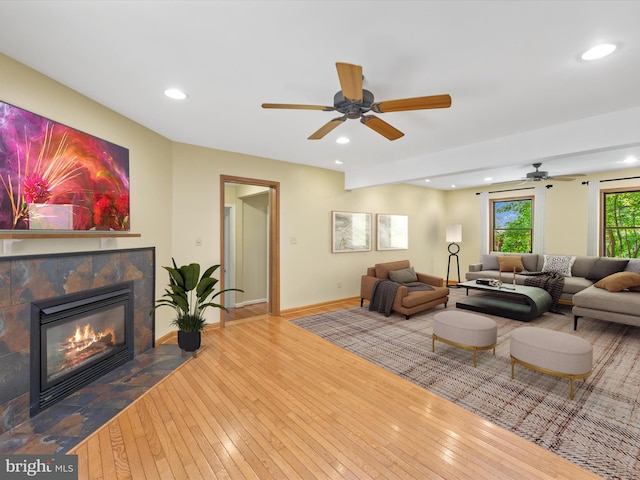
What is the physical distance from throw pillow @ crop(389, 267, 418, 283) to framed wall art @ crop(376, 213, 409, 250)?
1.14 meters

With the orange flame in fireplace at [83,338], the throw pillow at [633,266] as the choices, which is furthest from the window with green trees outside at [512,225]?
the orange flame in fireplace at [83,338]

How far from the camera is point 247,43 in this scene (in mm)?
1868

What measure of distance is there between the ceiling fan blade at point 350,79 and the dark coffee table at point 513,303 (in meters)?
4.36

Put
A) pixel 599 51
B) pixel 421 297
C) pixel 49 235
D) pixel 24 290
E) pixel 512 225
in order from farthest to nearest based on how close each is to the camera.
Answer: pixel 512 225 → pixel 421 297 → pixel 49 235 → pixel 24 290 → pixel 599 51

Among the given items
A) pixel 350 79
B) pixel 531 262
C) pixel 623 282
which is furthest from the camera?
pixel 531 262

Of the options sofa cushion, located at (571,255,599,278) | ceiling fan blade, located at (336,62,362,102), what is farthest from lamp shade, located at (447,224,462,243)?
ceiling fan blade, located at (336,62,362,102)

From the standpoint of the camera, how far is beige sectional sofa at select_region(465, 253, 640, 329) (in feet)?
12.9

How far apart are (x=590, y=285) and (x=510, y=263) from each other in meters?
1.41

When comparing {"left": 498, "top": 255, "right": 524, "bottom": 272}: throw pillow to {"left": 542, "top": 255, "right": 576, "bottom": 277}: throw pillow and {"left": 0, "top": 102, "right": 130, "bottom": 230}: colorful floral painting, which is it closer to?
{"left": 542, "top": 255, "right": 576, "bottom": 277}: throw pillow

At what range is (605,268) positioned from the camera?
5.27 metres

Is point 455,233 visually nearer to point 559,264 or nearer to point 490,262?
point 490,262

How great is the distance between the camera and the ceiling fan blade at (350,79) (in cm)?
162

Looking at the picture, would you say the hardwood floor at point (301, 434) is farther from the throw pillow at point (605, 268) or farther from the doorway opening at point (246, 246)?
the throw pillow at point (605, 268)

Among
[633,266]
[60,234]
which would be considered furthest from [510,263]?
[60,234]
